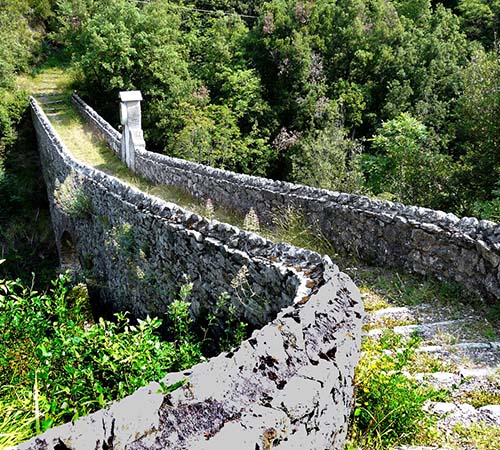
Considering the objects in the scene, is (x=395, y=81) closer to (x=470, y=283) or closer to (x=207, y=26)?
(x=207, y=26)

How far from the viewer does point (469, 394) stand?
3863 millimetres

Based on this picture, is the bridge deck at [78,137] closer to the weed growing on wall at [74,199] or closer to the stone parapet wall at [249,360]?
the weed growing on wall at [74,199]

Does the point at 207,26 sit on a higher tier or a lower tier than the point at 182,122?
higher

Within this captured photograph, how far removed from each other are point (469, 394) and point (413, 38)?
29.5 meters

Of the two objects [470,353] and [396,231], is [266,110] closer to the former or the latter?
[396,231]

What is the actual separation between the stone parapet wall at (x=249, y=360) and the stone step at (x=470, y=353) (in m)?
1.27

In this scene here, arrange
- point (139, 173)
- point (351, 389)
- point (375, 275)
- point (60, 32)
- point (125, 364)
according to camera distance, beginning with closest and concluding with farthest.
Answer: point (351, 389), point (125, 364), point (375, 275), point (139, 173), point (60, 32)

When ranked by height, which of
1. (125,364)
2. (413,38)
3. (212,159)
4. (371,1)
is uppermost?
(371,1)

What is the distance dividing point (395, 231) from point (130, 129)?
10.0 meters

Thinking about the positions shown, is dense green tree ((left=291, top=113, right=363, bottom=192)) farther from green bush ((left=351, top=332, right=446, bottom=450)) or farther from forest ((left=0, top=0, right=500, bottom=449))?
green bush ((left=351, top=332, right=446, bottom=450))

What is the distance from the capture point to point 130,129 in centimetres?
1460

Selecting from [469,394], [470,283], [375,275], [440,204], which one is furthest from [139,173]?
[469,394]

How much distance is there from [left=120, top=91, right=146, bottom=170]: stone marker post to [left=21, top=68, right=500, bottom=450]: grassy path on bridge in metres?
7.38

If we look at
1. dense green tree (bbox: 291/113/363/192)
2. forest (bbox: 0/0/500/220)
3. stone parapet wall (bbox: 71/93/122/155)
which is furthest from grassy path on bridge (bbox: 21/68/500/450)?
forest (bbox: 0/0/500/220)
